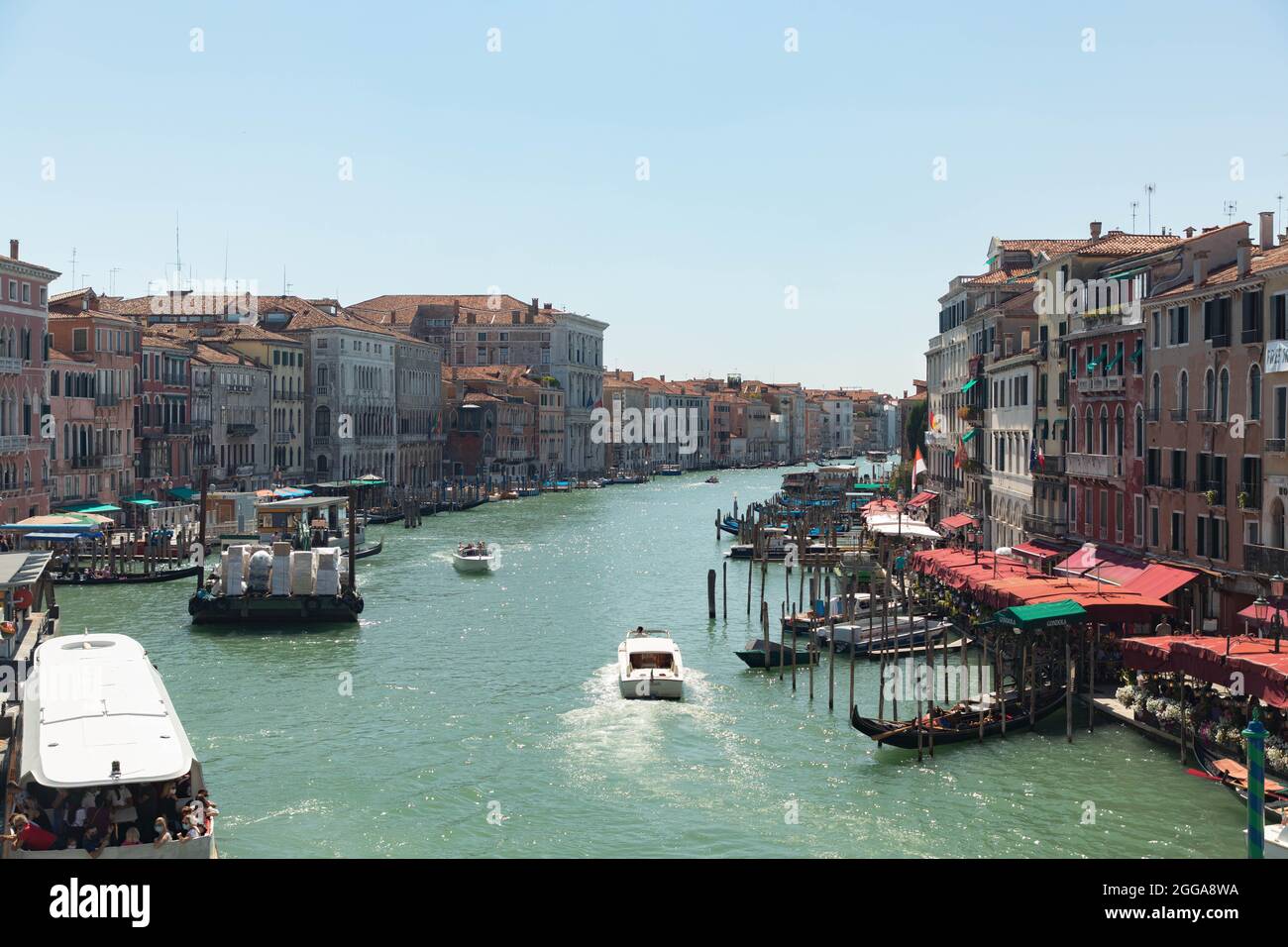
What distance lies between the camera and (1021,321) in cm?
3747

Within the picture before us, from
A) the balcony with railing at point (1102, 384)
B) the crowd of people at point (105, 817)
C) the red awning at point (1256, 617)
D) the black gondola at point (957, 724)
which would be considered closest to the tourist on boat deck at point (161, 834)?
the crowd of people at point (105, 817)

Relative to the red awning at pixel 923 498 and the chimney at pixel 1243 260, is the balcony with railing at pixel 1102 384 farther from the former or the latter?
Result: the red awning at pixel 923 498

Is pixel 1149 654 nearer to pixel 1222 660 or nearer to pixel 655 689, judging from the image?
pixel 1222 660

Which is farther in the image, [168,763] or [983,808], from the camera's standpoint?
[983,808]

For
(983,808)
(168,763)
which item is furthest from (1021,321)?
(168,763)

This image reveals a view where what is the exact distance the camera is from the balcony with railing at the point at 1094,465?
88.7 ft

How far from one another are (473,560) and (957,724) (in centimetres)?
2478

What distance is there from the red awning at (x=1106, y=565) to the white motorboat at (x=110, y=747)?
51.7 ft

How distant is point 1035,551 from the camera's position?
98.8 feet

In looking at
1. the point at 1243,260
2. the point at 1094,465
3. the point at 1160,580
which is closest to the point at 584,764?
the point at 1160,580

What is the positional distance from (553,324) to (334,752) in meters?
90.1

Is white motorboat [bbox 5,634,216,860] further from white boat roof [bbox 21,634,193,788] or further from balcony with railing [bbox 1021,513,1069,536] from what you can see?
balcony with railing [bbox 1021,513,1069,536]
